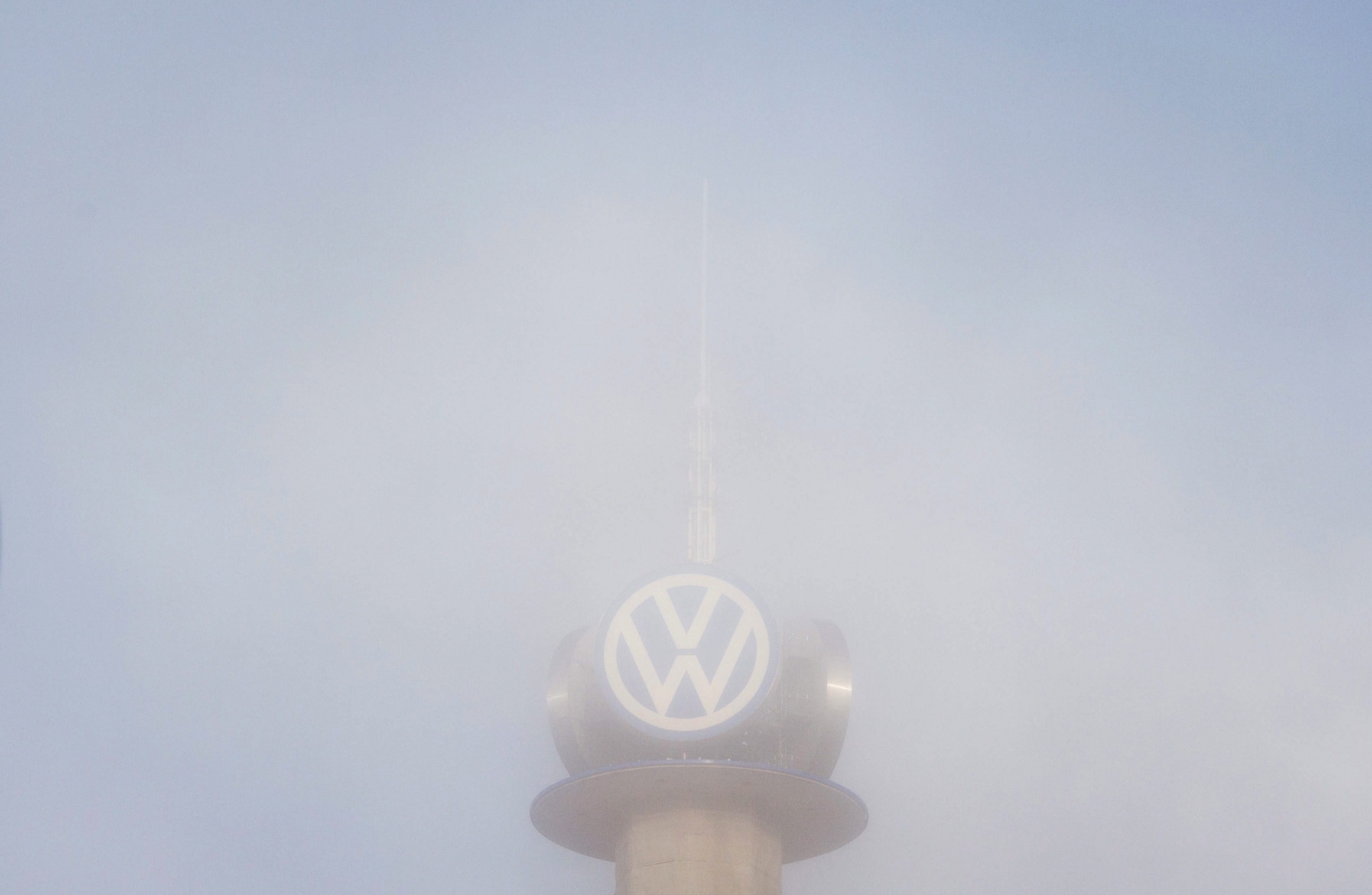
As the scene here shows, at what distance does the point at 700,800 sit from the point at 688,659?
256 centimetres

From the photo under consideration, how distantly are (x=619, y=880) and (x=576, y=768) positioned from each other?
7.11 ft

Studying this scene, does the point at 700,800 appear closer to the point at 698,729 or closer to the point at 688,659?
the point at 698,729

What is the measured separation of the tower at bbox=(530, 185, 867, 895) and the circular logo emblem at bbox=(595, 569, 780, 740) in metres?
0.02

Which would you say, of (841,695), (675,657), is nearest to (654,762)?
(675,657)

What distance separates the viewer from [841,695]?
2592 cm

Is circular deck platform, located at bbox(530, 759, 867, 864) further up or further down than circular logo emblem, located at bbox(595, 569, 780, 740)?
further down

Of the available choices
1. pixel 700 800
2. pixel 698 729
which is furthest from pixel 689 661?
pixel 700 800

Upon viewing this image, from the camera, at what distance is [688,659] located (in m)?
25.1

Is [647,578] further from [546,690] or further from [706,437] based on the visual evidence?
A: [706,437]

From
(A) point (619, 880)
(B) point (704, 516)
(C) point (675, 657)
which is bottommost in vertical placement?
(A) point (619, 880)

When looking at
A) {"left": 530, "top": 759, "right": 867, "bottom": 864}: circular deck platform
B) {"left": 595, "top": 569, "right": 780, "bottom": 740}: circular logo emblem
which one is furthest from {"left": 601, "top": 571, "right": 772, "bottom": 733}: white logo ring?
{"left": 530, "top": 759, "right": 867, "bottom": 864}: circular deck platform

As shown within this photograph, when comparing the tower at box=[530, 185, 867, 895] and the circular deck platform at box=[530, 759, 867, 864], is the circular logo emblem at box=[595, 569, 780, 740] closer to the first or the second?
the tower at box=[530, 185, 867, 895]

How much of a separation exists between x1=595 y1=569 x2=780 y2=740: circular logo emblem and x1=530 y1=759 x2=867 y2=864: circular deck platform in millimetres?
789

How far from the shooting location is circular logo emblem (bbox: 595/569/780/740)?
24.8 metres
